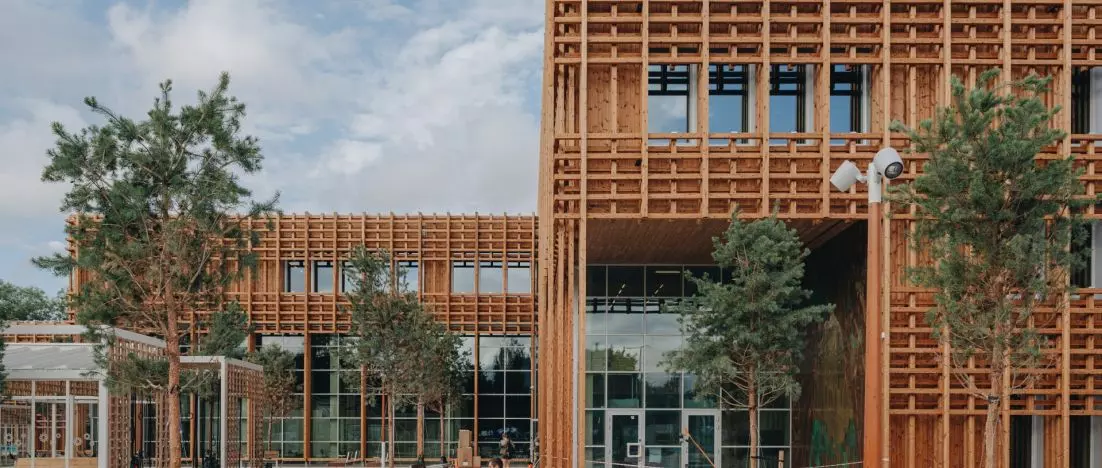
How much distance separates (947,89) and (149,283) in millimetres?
15433

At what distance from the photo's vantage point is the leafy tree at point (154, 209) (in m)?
17.5

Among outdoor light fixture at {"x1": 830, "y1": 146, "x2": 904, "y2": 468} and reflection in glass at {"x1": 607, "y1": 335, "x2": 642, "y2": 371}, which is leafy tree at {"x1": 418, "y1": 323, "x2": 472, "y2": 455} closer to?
reflection in glass at {"x1": 607, "y1": 335, "x2": 642, "y2": 371}

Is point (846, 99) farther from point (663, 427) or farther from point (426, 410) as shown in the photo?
point (426, 410)

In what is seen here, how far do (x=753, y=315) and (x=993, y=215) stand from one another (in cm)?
523

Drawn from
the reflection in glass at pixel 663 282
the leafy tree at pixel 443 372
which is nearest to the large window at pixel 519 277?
the leafy tree at pixel 443 372

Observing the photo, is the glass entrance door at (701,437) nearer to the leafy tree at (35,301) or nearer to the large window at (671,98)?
the large window at (671,98)

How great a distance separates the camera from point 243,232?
18.7m

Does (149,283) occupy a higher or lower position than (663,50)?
lower

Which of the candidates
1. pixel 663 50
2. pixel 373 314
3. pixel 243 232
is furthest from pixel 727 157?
pixel 373 314

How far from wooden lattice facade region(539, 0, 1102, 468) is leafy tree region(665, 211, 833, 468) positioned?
5.39 ft

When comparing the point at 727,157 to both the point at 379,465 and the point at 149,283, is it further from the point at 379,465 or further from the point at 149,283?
the point at 379,465

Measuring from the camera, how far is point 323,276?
43.3 meters

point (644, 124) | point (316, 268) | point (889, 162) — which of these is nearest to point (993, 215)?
point (889, 162)

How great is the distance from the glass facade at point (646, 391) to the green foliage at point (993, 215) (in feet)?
47.0
